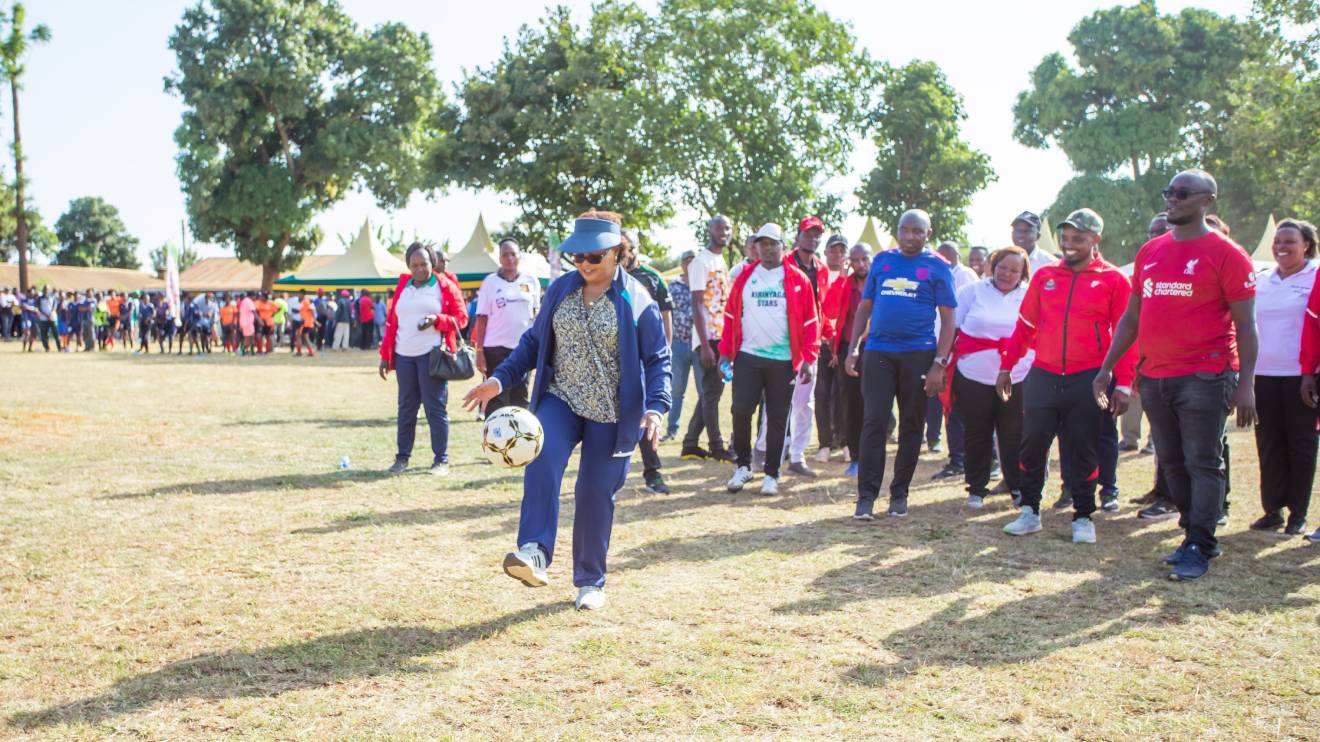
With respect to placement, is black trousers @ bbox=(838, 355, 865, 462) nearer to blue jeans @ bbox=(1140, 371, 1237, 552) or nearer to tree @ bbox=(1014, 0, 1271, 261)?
blue jeans @ bbox=(1140, 371, 1237, 552)

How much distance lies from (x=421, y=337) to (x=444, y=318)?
276 mm

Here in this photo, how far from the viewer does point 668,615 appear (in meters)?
5.68

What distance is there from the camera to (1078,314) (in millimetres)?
7410

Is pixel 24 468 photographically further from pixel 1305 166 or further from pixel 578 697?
pixel 1305 166

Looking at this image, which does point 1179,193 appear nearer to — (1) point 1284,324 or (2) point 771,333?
(1) point 1284,324

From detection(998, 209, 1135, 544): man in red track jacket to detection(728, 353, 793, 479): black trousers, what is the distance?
2.03m

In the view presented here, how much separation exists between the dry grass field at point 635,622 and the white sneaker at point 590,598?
3.1 inches

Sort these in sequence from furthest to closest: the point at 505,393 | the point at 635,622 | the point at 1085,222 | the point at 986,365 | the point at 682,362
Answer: the point at 682,362 → the point at 505,393 → the point at 986,365 → the point at 1085,222 → the point at 635,622

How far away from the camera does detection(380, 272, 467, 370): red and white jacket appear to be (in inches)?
397

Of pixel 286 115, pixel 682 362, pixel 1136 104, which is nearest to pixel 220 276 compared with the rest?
pixel 286 115

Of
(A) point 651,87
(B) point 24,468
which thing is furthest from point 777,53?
(B) point 24,468

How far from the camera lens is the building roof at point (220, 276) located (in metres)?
82.9

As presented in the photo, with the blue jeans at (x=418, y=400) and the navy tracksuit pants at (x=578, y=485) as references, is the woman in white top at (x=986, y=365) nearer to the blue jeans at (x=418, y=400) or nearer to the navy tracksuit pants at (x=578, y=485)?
Answer: the navy tracksuit pants at (x=578, y=485)

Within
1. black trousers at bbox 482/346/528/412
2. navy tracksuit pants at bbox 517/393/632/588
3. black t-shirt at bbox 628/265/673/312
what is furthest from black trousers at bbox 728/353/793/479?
navy tracksuit pants at bbox 517/393/632/588
